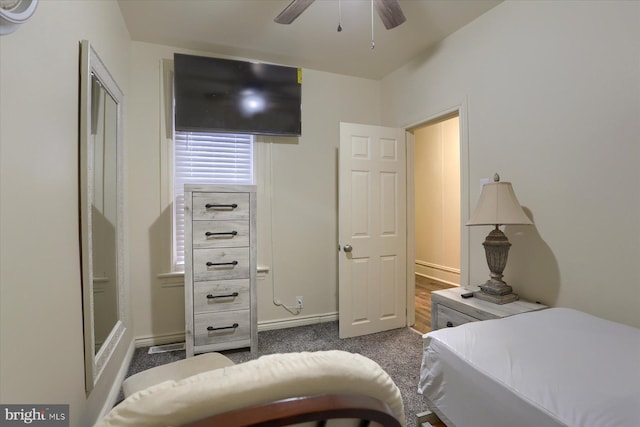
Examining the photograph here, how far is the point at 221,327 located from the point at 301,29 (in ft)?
8.56

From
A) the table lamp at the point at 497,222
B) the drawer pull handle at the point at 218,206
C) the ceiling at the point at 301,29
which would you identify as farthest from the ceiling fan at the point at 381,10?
the drawer pull handle at the point at 218,206

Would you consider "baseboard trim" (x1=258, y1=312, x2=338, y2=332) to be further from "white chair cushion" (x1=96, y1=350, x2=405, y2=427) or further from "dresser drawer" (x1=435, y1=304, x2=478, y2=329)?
"white chair cushion" (x1=96, y1=350, x2=405, y2=427)

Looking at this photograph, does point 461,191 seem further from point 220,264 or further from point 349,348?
point 220,264

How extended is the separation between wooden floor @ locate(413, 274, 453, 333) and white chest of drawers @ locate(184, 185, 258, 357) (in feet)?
5.93

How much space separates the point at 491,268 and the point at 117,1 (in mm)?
3253

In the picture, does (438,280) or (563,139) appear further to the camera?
(438,280)

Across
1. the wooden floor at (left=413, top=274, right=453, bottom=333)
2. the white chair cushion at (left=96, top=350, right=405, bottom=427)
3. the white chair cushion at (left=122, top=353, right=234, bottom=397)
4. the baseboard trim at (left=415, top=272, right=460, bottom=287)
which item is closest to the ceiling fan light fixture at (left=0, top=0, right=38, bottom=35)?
the white chair cushion at (left=96, top=350, right=405, bottom=427)

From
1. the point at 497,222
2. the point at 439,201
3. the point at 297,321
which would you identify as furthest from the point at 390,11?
the point at 439,201

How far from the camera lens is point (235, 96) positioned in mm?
2781

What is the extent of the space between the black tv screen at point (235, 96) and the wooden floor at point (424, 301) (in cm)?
246

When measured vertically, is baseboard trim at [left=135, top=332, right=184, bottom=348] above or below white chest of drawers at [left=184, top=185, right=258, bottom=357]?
below

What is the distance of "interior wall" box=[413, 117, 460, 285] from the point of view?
14.8ft

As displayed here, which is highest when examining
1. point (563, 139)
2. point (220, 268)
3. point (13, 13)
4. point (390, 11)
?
point (390, 11)

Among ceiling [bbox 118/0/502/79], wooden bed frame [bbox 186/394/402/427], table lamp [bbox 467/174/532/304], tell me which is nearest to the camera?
wooden bed frame [bbox 186/394/402/427]
